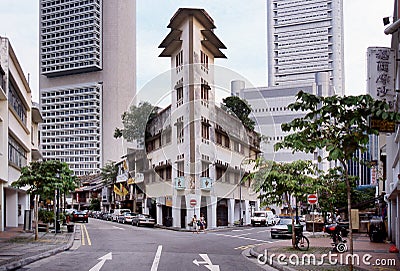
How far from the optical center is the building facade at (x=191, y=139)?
54500mm

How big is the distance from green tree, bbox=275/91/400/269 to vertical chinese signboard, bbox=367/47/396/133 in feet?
28.1

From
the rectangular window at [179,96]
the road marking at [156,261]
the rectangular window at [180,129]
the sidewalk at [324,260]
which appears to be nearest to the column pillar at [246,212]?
the rectangular window at [180,129]

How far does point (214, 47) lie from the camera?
186 feet

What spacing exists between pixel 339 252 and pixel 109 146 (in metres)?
126

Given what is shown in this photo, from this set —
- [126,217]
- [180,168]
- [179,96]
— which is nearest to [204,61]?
[179,96]

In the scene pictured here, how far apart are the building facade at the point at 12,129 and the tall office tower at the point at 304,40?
356 feet

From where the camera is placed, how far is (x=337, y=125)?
1490cm

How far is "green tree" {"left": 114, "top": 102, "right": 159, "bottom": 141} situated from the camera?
61516 mm

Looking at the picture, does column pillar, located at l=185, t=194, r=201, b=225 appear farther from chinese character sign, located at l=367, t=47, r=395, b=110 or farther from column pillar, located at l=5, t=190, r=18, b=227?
chinese character sign, located at l=367, t=47, r=395, b=110

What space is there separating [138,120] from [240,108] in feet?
44.0

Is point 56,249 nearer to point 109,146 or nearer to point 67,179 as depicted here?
point 67,179

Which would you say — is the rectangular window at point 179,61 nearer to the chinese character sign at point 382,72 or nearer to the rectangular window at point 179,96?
the rectangular window at point 179,96

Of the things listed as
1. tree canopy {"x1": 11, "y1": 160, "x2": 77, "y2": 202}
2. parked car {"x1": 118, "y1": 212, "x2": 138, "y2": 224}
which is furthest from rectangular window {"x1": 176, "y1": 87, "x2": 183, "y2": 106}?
tree canopy {"x1": 11, "y1": 160, "x2": 77, "y2": 202}

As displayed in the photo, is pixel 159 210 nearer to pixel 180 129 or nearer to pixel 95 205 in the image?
pixel 180 129
